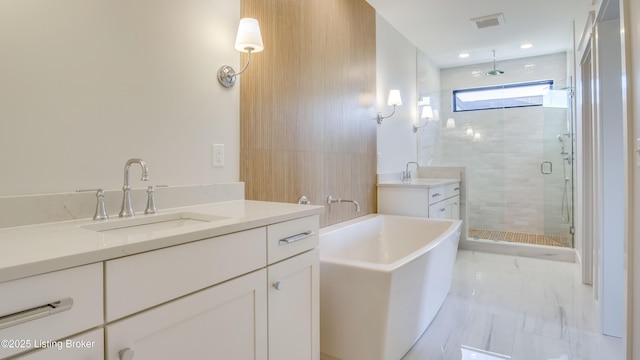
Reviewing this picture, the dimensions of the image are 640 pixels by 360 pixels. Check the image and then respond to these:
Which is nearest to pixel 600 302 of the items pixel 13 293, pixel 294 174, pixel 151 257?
pixel 294 174

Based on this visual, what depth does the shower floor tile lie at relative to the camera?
4.24 m

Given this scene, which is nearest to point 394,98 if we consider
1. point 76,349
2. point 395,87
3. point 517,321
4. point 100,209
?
point 395,87

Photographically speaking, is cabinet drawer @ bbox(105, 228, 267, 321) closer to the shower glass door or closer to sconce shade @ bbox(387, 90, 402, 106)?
sconce shade @ bbox(387, 90, 402, 106)

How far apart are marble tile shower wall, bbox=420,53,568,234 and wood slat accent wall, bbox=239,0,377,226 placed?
2007 millimetres

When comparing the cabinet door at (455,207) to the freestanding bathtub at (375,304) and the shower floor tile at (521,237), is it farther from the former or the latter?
the freestanding bathtub at (375,304)

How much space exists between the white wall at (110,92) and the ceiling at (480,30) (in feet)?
7.45

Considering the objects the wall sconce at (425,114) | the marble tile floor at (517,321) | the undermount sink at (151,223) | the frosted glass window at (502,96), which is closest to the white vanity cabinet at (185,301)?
the undermount sink at (151,223)

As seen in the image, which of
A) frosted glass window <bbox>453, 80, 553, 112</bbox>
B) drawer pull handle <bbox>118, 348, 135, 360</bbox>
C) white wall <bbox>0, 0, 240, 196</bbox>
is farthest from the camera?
frosted glass window <bbox>453, 80, 553, 112</bbox>

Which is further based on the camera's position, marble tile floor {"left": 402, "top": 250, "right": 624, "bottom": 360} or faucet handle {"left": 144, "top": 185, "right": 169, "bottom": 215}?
marble tile floor {"left": 402, "top": 250, "right": 624, "bottom": 360}

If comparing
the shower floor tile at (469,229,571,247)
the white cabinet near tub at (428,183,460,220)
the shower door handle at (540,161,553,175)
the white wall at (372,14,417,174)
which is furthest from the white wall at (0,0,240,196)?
the shower door handle at (540,161,553,175)

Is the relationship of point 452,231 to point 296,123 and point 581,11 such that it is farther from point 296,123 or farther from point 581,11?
point 581,11

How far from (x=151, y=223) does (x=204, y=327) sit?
0.52 metres

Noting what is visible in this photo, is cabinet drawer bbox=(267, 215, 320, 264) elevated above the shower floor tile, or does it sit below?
above

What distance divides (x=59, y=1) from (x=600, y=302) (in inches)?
124
